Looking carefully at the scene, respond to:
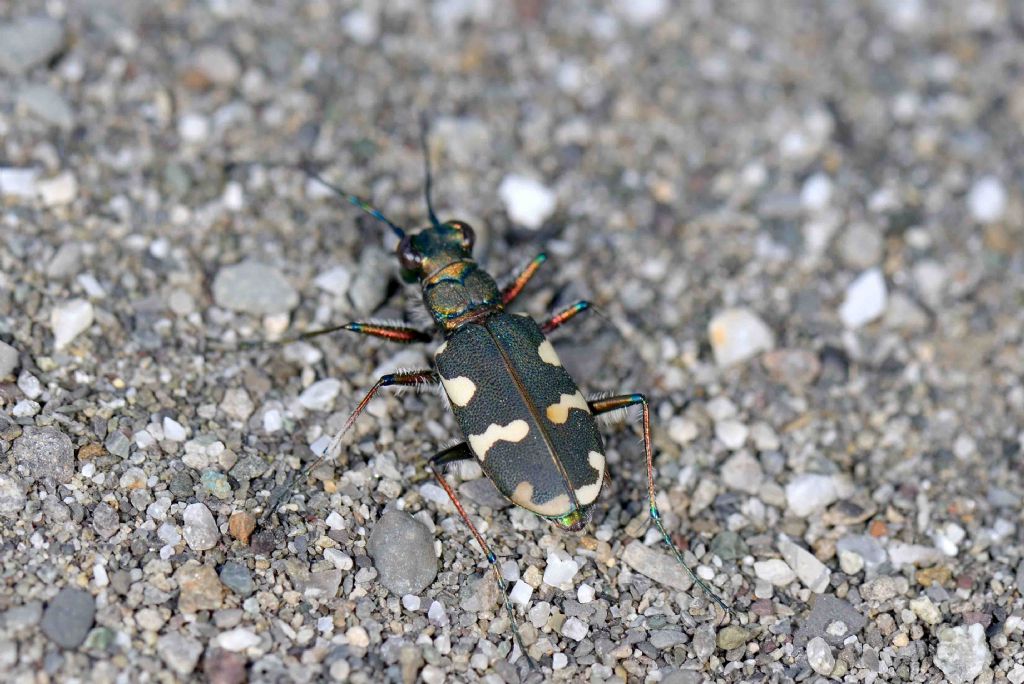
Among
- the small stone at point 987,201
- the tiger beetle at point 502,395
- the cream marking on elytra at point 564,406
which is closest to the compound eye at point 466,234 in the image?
the tiger beetle at point 502,395

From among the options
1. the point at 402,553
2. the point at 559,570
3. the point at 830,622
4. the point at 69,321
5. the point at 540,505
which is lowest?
the point at 830,622

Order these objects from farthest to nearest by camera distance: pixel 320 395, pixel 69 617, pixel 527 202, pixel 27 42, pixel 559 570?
pixel 527 202, pixel 27 42, pixel 320 395, pixel 559 570, pixel 69 617

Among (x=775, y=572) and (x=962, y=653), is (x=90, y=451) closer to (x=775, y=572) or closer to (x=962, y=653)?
(x=775, y=572)

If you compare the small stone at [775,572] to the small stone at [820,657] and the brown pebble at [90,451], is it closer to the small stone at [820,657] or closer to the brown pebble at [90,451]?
the small stone at [820,657]

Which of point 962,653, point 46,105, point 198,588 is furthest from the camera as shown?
point 46,105

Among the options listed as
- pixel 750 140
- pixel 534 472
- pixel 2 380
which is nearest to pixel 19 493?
pixel 2 380

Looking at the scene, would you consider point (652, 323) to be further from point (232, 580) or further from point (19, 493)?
point (19, 493)

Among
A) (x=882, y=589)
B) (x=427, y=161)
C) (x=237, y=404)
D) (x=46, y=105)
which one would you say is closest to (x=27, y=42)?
(x=46, y=105)
